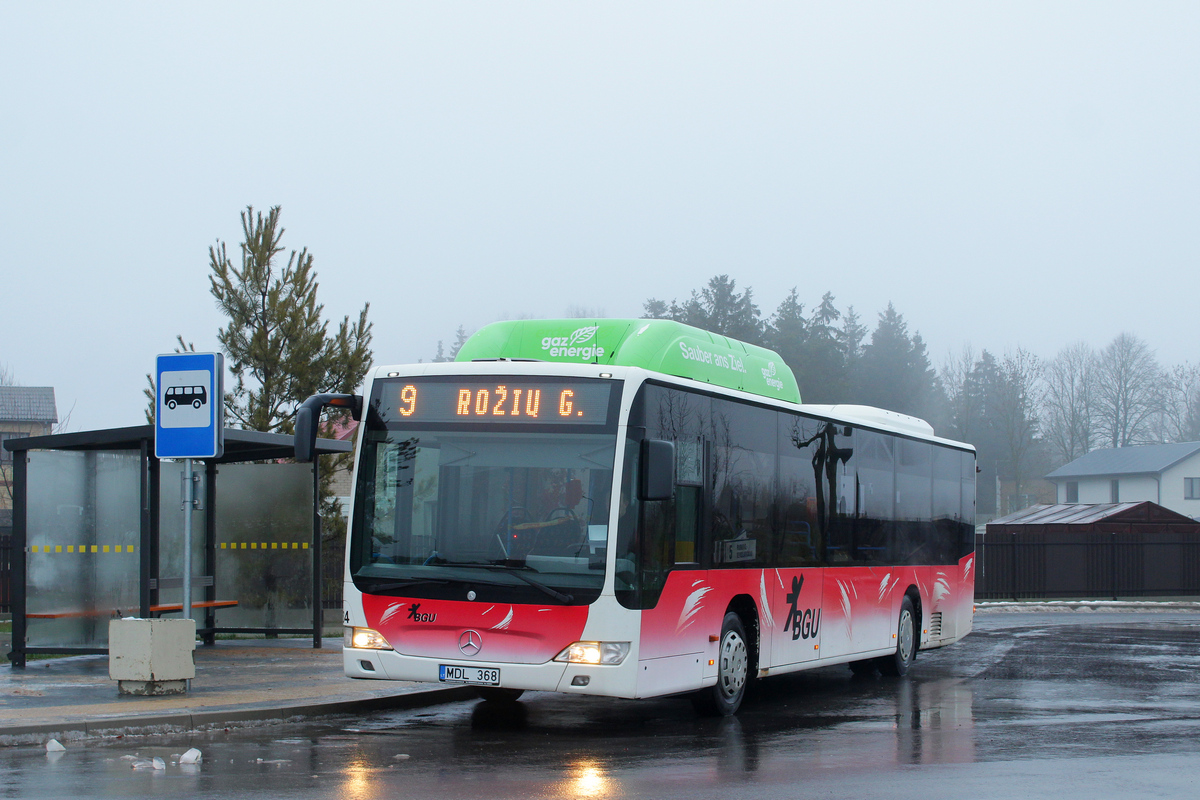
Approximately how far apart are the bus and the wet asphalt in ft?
1.93

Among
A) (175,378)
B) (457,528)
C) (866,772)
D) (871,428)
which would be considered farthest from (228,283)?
(866,772)

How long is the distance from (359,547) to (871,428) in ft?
23.7

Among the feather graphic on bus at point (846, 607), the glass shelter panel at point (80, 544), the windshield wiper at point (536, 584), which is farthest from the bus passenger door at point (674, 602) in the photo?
the glass shelter panel at point (80, 544)

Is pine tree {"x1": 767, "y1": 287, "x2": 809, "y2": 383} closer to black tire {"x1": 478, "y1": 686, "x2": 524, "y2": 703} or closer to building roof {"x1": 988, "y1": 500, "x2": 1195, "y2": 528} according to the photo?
building roof {"x1": 988, "y1": 500, "x2": 1195, "y2": 528}

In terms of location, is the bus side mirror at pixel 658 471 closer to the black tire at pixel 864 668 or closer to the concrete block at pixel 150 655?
the concrete block at pixel 150 655

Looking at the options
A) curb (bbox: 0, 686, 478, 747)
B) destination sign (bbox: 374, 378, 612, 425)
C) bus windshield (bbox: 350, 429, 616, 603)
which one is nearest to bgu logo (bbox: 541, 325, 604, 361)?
destination sign (bbox: 374, 378, 612, 425)

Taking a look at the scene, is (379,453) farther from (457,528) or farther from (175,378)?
(175,378)

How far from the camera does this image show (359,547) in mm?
10422

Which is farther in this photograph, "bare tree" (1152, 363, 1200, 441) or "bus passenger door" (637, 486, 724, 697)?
"bare tree" (1152, 363, 1200, 441)

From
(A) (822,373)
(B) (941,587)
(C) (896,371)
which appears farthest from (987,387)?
(B) (941,587)

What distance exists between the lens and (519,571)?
32.5 feet

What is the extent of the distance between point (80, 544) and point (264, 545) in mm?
2627

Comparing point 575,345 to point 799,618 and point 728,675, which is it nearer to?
point 728,675

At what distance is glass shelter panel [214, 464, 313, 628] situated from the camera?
16.6m
